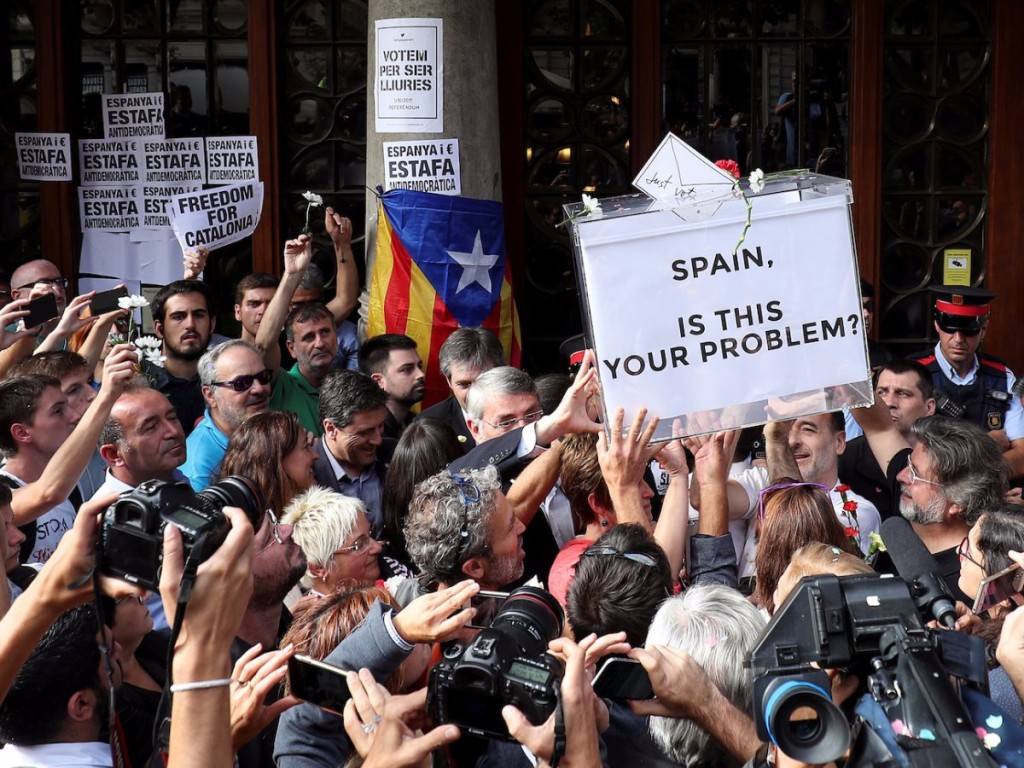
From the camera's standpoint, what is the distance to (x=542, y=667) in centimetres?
248

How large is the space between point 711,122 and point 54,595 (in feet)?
21.3

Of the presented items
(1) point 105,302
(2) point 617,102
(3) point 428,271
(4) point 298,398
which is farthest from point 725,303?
(2) point 617,102

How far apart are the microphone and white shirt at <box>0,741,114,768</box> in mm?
1729

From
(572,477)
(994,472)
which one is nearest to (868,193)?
(994,472)

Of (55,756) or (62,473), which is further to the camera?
(62,473)

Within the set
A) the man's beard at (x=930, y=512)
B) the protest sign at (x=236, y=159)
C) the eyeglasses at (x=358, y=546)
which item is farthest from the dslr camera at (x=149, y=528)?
the protest sign at (x=236, y=159)

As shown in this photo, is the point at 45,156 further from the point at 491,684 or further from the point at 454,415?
the point at 491,684

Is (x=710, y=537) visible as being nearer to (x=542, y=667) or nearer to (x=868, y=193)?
(x=542, y=667)

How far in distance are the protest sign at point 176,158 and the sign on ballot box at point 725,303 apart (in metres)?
5.03

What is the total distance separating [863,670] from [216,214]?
19.6ft

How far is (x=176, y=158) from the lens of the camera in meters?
8.28

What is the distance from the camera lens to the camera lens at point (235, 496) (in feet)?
8.21

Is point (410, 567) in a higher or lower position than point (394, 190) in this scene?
lower

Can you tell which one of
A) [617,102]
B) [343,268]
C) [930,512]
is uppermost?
[617,102]
